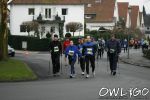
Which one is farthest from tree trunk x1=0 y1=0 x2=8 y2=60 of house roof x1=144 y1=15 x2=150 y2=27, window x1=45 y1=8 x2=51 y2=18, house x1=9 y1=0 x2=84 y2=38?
house roof x1=144 y1=15 x2=150 y2=27

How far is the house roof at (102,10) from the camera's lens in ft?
332

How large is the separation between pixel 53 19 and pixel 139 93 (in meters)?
65.4

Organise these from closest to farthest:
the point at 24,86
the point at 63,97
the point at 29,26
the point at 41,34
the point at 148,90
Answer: the point at 63,97 → the point at 148,90 → the point at 24,86 → the point at 29,26 → the point at 41,34

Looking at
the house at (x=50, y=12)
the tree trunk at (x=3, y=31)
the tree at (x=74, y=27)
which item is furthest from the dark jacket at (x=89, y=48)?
the house at (x=50, y=12)

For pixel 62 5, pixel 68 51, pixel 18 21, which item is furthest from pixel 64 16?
pixel 68 51

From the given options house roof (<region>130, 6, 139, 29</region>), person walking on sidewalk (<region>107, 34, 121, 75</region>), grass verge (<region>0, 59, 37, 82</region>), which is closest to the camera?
grass verge (<region>0, 59, 37, 82</region>)

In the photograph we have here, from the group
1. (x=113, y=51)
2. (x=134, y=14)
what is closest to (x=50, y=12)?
(x=134, y=14)

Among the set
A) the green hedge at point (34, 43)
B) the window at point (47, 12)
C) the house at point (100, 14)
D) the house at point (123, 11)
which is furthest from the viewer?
the house at point (123, 11)

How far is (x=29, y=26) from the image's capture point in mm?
71812

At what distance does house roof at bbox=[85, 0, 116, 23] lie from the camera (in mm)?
101062

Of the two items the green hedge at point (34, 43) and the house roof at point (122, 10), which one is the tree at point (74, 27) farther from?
the house roof at point (122, 10)

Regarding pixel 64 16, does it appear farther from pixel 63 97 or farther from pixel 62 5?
pixel 63 97

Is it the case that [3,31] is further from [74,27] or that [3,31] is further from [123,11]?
[123,11]

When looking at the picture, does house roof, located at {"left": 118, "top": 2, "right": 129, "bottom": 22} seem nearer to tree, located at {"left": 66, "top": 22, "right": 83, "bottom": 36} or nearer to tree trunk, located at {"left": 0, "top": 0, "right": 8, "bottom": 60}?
tree, located at {"left": 66, "top": 22, "right": 83, "bottom": 36}
